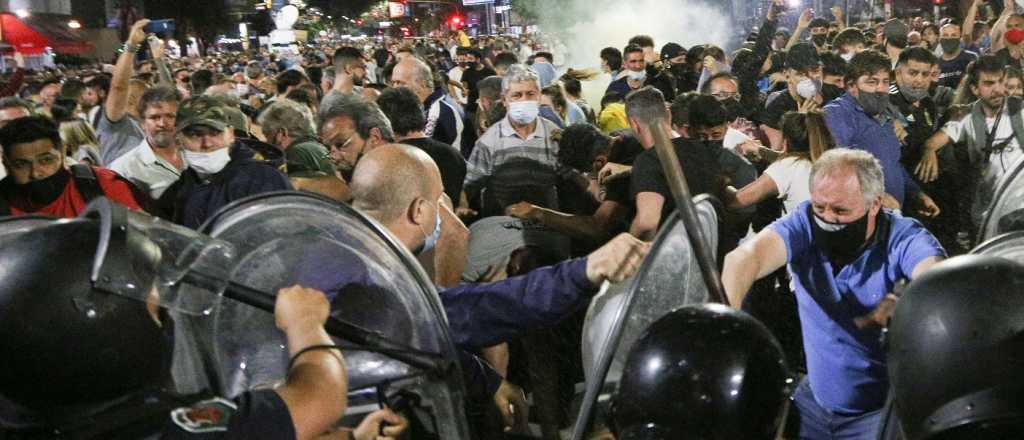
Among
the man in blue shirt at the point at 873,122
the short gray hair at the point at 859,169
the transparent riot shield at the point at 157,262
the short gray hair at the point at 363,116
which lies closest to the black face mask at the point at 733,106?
the man in blue shirt at the point at 873,122

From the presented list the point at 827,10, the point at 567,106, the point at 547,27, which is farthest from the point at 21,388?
the point at 547,27

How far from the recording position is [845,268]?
407 centimetres

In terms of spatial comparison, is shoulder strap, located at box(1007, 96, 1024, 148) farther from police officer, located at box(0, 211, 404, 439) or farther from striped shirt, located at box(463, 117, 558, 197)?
police officer, located at box(0, 211, 404, 439)

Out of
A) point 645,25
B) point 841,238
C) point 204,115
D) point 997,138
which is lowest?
point 997,138

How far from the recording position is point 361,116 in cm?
612

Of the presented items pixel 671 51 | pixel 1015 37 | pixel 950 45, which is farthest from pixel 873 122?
pixel 950 45

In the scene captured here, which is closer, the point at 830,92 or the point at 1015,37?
the point at 830,92

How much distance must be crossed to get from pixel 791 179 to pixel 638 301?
146 inches

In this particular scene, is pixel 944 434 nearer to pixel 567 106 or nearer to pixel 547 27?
pixel 567 106

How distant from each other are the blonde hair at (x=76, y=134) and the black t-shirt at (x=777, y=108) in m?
5.03

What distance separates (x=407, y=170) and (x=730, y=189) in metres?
3.03

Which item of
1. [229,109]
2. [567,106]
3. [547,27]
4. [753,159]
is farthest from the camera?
[547,27]

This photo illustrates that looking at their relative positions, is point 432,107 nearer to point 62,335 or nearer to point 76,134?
point 76,134

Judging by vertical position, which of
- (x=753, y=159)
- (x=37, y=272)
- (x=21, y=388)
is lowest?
(x=753, y=159)
